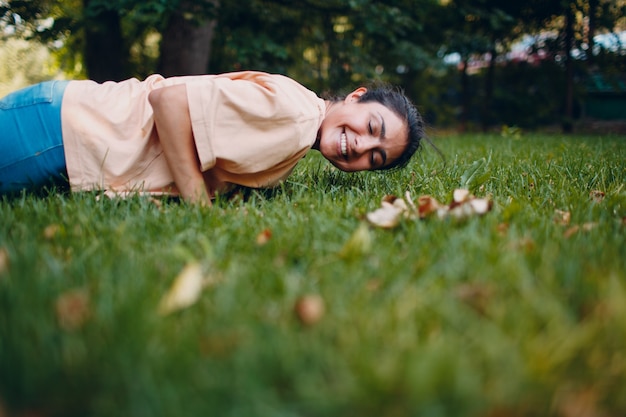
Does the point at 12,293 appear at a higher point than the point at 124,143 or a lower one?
lower

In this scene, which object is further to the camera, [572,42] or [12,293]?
[572,42]

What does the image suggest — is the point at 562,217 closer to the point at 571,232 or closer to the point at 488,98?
the point at 571,232

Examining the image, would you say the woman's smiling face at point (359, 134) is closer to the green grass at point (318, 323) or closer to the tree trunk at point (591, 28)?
the green grass at point (318, 323)

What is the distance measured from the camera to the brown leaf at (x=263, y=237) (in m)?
1.50

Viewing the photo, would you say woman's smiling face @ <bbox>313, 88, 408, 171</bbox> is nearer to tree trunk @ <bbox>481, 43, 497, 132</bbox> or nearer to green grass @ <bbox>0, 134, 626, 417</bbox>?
green grass @ <bbox>0, 134, 626, 417</bbox>

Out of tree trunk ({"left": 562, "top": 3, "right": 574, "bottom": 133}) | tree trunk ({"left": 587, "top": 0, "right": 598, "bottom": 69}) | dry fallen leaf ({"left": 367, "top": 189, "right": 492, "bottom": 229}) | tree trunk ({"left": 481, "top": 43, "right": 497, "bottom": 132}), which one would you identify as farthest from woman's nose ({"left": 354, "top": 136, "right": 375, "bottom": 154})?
tree trunk ({"left": 587, "top": 0, "right": 598, "bottom": 69})

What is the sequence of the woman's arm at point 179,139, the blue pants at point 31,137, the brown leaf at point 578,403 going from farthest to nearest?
the blue pants at point 31,137
the woman's arm at point 179,139
the brown leaf at point 578,403

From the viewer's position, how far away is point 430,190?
8.45ft

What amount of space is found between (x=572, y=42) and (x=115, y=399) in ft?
40.2

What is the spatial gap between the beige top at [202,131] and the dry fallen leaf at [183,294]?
102 cm

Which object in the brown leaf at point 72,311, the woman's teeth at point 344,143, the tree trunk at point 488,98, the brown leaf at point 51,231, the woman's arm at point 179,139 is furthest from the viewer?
the tree trunk at point 488,98

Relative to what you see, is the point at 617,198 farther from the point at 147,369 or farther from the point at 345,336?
the point at 147,369

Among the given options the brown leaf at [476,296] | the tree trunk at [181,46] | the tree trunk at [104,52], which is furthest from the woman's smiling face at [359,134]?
the tree trunk at [104,52]

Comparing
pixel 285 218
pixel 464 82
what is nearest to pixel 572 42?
pixel 464 82
